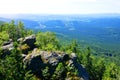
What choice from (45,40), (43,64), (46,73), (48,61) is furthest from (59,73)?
(45,40)

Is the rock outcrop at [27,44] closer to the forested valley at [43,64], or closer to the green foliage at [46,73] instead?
the forested valley at [43,64]

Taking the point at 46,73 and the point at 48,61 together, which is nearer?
the point at 46,73

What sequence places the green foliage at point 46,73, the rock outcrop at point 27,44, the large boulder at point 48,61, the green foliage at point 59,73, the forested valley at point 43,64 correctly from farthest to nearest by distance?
the rock outcrop at point 27,44, the large boulder at point 48,61, the green foliage at point 46,73, the green foliage at point 59,73, the forested valley at point 43,64

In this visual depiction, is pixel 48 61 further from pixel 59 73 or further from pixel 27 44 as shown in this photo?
pixel 27 44

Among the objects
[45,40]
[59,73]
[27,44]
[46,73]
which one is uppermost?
[27,44]

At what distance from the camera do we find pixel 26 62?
105 meters

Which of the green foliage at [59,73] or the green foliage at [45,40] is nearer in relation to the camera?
the green foliage at [59,73]

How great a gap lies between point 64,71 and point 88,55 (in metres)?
38.4

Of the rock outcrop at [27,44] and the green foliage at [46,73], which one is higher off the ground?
the rock outcrop at [27,44]

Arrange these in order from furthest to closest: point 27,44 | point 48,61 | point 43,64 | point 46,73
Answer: point 27,44 → point 48,61 → point 43,64 → point 46,73

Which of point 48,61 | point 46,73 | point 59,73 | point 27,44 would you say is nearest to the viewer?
point 59,73

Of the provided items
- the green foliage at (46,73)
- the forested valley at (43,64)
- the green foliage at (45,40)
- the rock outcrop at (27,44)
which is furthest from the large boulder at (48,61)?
the green foliage at (45,40)

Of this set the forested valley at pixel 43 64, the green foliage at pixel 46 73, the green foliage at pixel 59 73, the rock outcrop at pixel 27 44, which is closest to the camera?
the forested valley at pixel 43 64

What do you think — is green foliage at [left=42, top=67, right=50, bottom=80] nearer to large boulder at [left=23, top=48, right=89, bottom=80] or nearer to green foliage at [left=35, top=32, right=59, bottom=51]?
large boulder at [left=23, top=48, right=89, bottom=80]
